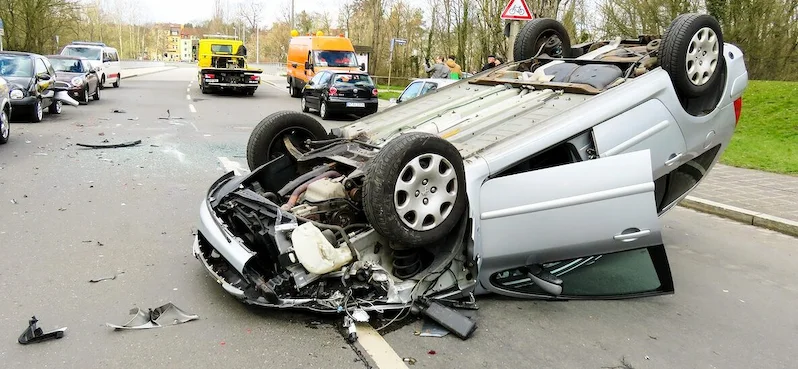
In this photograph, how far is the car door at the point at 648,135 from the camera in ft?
14.1

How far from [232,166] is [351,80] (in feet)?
31.6

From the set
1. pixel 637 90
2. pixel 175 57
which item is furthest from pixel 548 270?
pixel 175 57

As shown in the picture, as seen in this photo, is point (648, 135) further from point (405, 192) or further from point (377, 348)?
point (377, 348)

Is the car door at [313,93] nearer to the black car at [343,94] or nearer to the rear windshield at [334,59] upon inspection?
the black car at [343,94]

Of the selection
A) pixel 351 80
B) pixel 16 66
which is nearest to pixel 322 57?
pixel 351 80

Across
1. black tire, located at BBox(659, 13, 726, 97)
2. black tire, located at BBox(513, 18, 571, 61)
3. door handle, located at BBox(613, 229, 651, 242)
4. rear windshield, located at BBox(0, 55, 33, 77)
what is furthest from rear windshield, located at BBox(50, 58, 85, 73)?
door handle, located at BBox(613, 229, 651, 242)

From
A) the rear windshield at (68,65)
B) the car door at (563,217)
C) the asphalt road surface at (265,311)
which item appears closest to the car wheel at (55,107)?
the rear windshield at (68,65)

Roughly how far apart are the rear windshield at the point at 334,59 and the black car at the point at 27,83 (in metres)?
12.2

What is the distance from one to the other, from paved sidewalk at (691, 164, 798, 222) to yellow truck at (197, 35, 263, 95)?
19851 mm

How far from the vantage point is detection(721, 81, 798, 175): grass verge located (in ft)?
35.8

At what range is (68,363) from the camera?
3.32m

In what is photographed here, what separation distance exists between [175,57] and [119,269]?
16343cm

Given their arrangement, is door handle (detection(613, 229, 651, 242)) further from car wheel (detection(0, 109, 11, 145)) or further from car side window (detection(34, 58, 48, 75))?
car side window (detection(34, 58, 48, 75))

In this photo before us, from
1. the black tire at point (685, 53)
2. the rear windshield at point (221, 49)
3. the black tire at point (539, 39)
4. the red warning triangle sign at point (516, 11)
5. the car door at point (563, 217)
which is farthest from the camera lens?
the rear windshield at point (221, 49)
